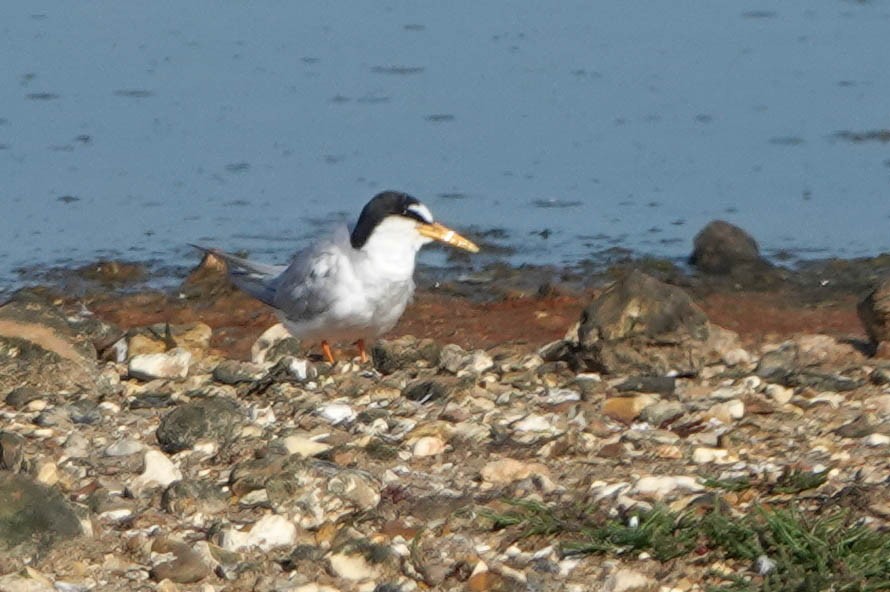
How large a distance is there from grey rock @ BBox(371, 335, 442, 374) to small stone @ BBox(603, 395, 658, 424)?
1.06m

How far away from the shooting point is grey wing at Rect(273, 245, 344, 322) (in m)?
7.38

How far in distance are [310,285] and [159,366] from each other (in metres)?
0.88

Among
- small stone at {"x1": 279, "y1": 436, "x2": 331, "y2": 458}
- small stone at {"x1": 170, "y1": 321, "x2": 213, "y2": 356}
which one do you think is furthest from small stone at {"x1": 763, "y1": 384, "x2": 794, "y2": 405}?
small stone at {"x1": 170, "y1": 321, "x2": 213, "y2": 356}

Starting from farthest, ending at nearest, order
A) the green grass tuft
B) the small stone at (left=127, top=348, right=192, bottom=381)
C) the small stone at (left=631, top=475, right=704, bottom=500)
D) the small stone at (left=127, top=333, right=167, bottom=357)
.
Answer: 1. the small stone at (left=127, top=333, right=167, bottom=357)
2. the small stone at (left=127, top=348, right=192, bottom=381)
3. the small stone at (left=631, top=475, right=704, bottom=500)
4. the green grass tuft

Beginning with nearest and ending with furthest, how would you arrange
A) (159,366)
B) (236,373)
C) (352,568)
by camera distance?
(352,568)
(236,373)
(159,366)

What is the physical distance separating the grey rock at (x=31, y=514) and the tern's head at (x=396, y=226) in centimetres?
274

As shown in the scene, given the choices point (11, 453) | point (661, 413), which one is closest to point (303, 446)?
point (11, 453)

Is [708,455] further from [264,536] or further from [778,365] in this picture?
[264,536]

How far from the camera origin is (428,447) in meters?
5.50

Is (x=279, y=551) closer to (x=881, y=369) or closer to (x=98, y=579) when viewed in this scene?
(x=98, y=579)

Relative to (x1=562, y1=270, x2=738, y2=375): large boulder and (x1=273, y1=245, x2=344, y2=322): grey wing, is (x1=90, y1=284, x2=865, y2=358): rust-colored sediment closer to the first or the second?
(x1=273, y1=245, x2=344, y2=322): grey wing

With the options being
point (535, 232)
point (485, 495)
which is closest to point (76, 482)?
point (485, 495)

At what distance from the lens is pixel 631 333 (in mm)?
6426

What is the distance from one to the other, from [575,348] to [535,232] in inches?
136
